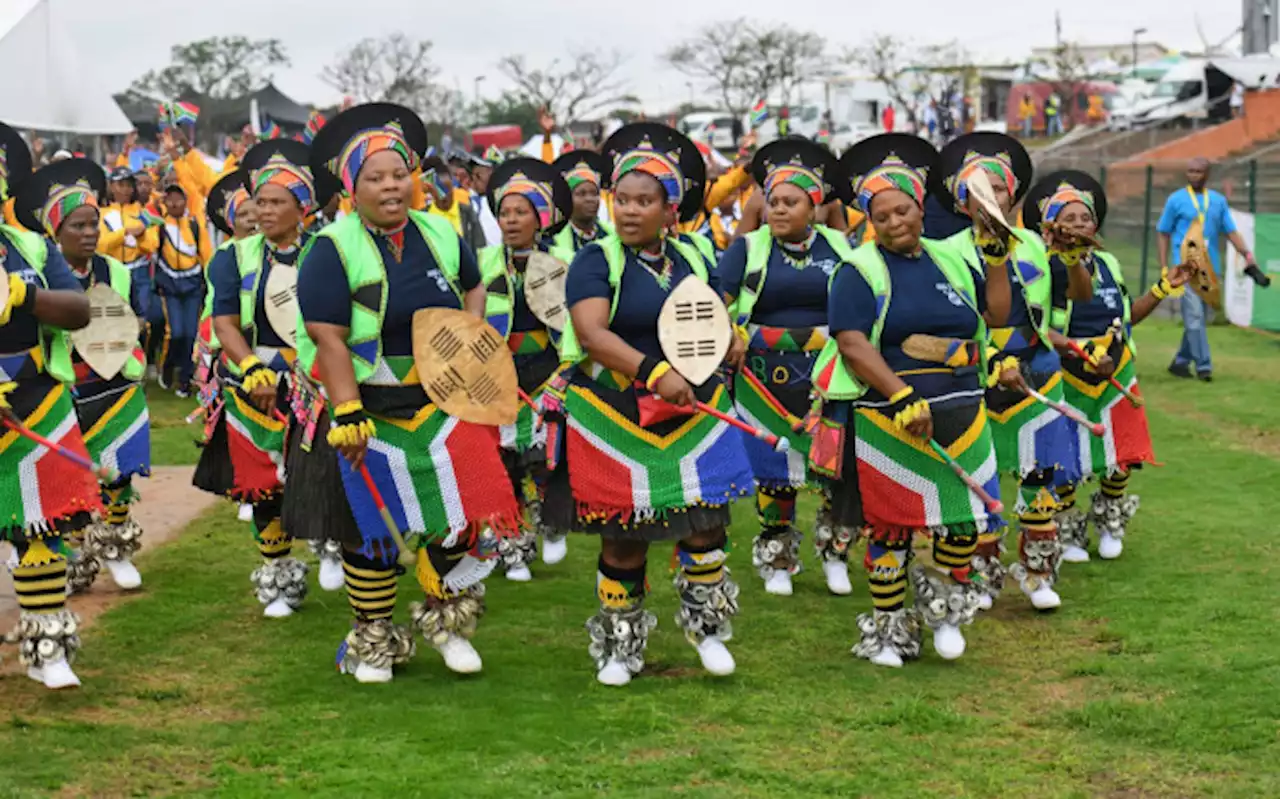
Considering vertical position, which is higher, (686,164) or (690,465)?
(686,164)

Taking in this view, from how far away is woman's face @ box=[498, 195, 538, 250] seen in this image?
869cm

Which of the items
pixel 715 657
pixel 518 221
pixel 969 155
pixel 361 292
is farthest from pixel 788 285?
pixel 361 292

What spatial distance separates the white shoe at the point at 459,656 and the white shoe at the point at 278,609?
4.82 ft

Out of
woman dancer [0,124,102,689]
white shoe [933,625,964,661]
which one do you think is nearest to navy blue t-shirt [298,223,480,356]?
woman dancer [0,124,102,689]

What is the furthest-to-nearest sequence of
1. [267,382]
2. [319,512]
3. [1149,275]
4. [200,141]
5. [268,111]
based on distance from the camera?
[200,141], [268,111], [1149,275], [267,382], [319,512]

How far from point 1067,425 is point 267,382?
3764 millimetres

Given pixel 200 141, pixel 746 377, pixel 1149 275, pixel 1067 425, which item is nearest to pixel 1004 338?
pixel 1067 425

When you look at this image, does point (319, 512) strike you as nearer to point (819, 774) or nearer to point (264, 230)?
point (264, 230)

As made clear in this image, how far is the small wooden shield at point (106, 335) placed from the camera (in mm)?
7832

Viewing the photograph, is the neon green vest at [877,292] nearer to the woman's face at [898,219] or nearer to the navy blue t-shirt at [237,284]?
the woman's face at [898,219]

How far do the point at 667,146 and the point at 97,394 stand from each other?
323cm

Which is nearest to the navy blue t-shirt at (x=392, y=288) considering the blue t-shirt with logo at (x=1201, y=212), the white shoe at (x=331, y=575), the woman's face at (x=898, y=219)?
the woman's face at (x=898, y=219)

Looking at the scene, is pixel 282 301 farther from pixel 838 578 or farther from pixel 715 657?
pixel 838 578

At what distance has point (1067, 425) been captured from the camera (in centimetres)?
816
